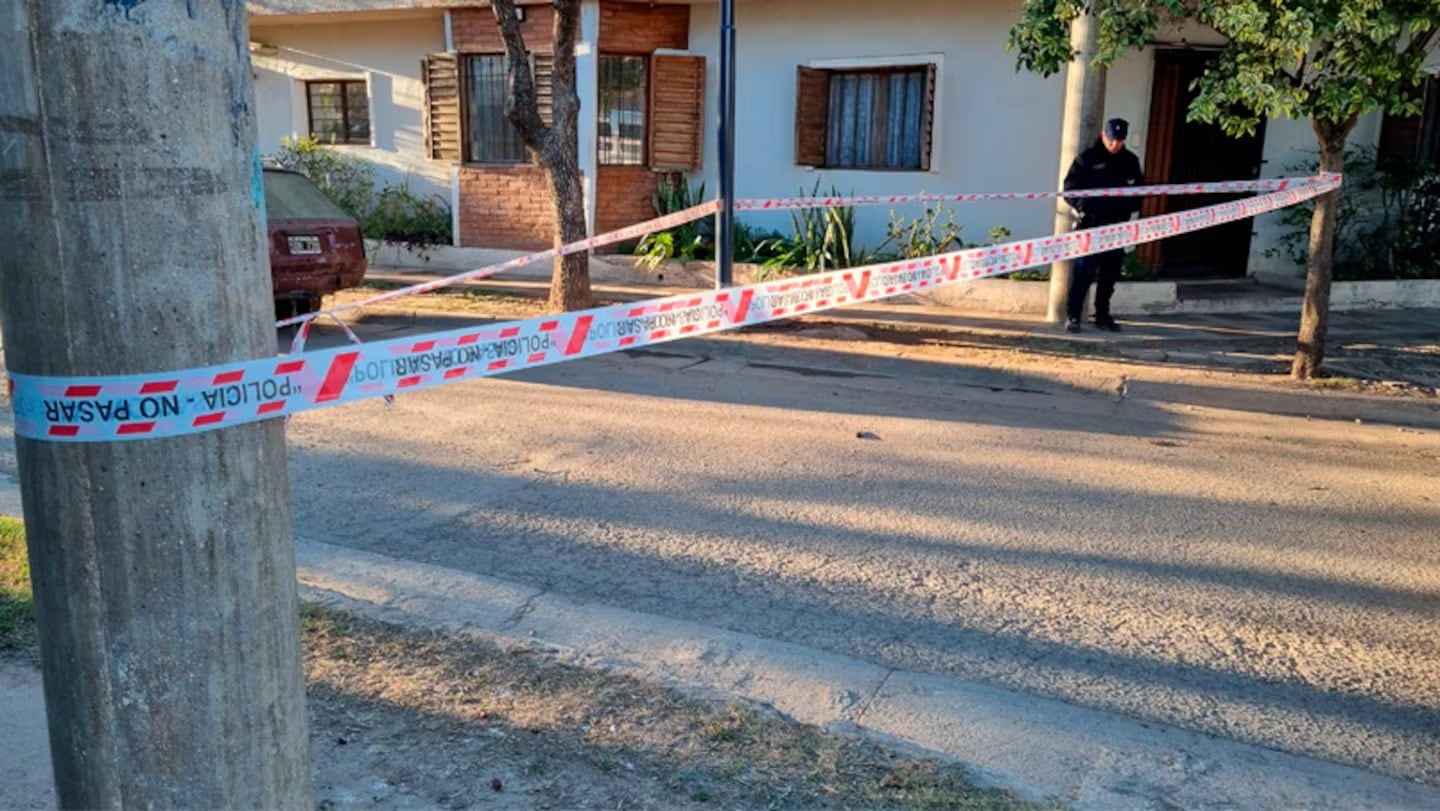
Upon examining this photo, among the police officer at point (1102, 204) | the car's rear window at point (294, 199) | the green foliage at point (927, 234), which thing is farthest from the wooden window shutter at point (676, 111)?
the police officer at point (1102, 204)

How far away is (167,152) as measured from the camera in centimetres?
178

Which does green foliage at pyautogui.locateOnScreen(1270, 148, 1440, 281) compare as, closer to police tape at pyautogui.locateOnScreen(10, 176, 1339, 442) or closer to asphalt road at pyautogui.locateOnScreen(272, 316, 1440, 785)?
asphalt road at pyautogui.locateOnScreen(272, 316, 1440, 785)

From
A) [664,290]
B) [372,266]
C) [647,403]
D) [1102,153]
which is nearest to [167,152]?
[647,403]

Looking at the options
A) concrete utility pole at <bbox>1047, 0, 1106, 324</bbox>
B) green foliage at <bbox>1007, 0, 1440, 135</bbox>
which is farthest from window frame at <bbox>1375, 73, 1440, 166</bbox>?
green foliage at <bbox>1007, 0, 1440, 135</bbox>

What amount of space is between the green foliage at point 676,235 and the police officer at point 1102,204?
4.91 m

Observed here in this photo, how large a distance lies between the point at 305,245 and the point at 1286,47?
7912mm

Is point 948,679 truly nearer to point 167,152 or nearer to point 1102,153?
point 167,152

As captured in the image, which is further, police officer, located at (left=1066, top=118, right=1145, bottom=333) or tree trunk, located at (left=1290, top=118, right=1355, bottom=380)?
police officer, located at (left=1066, top=118, right=1145, bottom=333)

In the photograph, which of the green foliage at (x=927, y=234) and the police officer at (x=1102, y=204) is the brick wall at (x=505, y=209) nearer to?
the green foliage at (x=927, y=234)

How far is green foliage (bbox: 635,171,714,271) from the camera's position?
1405 centimetres

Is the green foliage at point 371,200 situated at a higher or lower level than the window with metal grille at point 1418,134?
lower

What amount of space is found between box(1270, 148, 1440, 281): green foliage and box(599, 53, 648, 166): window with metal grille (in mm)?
7926

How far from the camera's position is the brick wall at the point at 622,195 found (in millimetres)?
15031

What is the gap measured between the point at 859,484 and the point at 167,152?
4993mm
